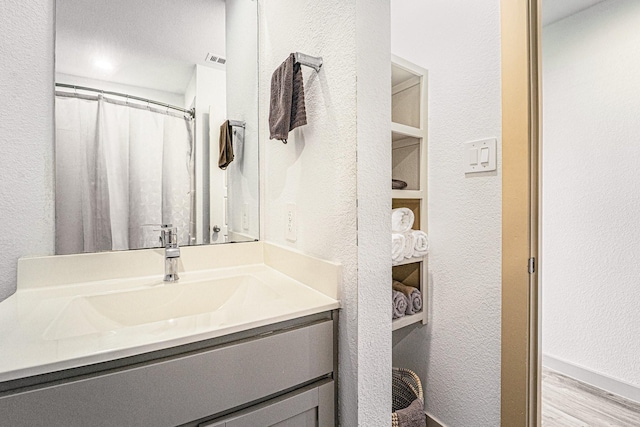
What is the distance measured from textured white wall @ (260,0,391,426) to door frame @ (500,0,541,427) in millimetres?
564

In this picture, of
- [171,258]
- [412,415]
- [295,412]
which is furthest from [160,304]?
[412,415]

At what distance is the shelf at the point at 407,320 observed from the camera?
135cm

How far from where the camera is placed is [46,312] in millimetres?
763

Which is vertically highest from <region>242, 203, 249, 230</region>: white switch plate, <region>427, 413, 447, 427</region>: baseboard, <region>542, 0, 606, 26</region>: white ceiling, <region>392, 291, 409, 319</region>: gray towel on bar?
<region>542, 0, 606, 26</region>: white ceiling

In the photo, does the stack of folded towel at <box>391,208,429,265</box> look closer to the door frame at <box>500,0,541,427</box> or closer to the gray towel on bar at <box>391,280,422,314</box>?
the gray towel on bar at <box>391,280,422,314</box>

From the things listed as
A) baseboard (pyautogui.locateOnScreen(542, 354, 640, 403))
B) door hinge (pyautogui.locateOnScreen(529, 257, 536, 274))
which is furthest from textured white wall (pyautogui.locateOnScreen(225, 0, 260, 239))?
baseboard (pyautogui.locateOnScreen(542, 354, 640, 403))

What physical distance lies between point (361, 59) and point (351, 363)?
31.0 inches

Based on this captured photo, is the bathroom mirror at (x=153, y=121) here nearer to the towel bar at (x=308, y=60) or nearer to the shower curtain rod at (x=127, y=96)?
the shower curtain rod at (x=127, y=96)

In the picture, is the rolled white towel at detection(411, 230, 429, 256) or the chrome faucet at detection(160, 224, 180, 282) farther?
the rolled white towel at detection(411, 230, 429, 256)

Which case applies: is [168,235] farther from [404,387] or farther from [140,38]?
[404,387]

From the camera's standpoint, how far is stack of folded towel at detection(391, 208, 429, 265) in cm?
131

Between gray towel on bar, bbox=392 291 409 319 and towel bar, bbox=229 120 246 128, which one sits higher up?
towel bar, bbox=229 120 246 128

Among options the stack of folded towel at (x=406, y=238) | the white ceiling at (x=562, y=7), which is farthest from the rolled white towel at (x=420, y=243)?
the white ceiling at (x=562, y=7)

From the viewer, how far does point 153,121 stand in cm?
112
